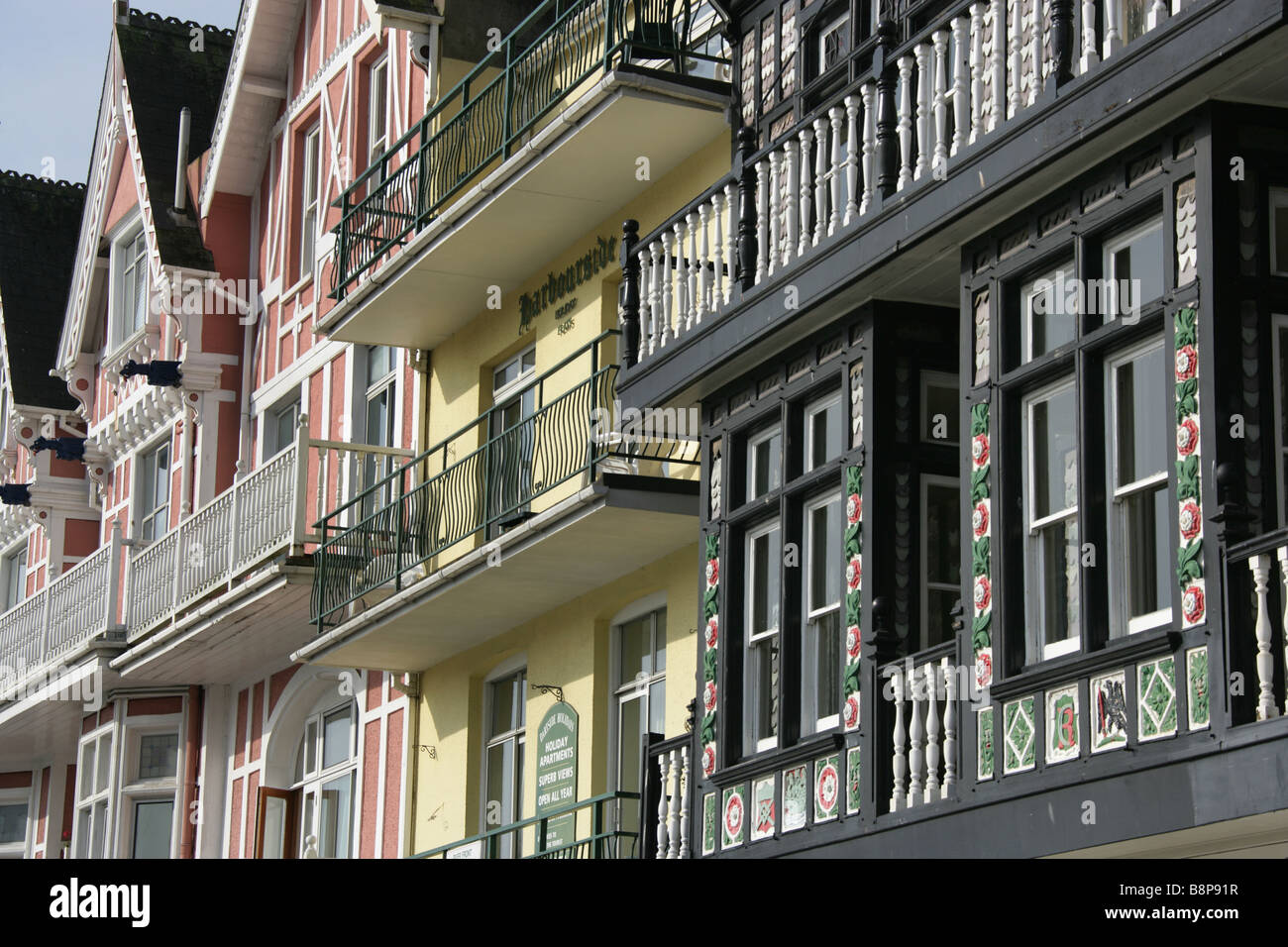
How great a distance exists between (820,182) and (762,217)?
92cm

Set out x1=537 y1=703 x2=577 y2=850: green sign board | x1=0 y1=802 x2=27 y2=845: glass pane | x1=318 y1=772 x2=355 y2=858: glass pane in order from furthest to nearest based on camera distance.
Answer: x1=0 y1=802 x2=27 y2=845: glass pane, x1=318 y1=772 x2=355 y2=858: glass pane, x1=537 y1=703 x2=577 y2=850: green sign board

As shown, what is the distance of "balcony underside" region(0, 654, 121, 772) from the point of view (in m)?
30.1

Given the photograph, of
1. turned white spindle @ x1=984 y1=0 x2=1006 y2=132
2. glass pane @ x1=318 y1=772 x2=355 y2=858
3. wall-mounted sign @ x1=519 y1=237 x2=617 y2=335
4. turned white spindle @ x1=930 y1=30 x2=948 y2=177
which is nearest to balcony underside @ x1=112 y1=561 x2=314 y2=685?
glass pane @ x1=318 y1=772 x2=355 y2=858

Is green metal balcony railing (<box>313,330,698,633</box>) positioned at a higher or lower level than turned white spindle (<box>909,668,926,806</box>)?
higher

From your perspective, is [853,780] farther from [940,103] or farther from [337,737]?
[337,737]

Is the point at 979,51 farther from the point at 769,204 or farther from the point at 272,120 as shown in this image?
the point at 272,120

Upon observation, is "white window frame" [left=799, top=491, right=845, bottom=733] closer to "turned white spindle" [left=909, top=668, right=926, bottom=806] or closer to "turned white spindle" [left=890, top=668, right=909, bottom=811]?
"turned white spindle" [left=890, top=668, right=909, bottom=811]

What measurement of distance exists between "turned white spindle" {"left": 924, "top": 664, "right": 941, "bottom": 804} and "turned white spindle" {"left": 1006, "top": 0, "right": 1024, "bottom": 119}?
3203 millimetres

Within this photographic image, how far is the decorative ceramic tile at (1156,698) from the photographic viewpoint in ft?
40.2

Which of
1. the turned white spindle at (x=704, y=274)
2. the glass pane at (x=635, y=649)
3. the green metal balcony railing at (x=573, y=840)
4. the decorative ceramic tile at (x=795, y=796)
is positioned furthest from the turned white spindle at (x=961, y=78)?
the glass pane at (x=635, y=649)

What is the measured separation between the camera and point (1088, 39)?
43.2ft

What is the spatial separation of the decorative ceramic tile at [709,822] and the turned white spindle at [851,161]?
3.97 meters

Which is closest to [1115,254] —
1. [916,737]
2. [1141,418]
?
[1141,418]

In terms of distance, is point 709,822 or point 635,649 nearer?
point 709,822
